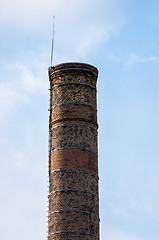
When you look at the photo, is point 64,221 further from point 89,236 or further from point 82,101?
point 82,101

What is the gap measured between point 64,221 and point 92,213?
1934 millimetres

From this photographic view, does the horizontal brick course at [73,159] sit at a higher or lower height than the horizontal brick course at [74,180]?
higher

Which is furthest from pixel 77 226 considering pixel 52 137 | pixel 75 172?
pixel 52 137

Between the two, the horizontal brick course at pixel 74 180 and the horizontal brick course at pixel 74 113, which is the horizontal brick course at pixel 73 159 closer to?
the horizontal brick course at pixel 74 180

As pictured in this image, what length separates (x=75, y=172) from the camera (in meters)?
33.9

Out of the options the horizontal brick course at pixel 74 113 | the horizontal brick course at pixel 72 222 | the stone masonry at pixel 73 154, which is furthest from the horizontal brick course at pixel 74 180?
the horizontal brick course at pixel 74 113

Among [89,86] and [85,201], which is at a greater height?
[89,86]

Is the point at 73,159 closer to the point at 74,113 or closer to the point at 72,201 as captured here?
the point at 72,201

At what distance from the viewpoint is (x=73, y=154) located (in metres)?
34.4

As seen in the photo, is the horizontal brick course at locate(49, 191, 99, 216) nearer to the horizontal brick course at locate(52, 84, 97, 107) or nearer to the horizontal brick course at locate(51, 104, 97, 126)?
the horizontal brick course at locate(51, 104, 97, 126)

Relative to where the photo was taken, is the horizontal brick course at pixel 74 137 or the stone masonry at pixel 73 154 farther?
the horizontal brick course at pixel 74 137

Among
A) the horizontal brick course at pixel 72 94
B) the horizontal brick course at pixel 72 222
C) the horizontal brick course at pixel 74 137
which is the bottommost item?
the horizontal brick course at pixel 72 222

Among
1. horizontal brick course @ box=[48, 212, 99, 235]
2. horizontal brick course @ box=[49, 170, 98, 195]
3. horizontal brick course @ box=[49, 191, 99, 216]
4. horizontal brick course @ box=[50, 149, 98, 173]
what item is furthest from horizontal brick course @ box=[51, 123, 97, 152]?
horizontal brick course @ box=[48, 212, 99, 235]

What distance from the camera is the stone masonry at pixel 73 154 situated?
33000 millimetres
